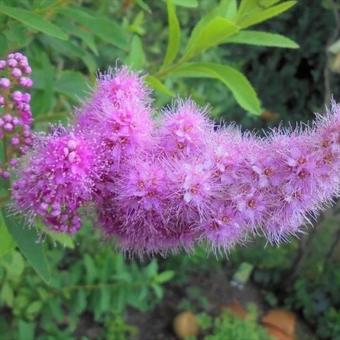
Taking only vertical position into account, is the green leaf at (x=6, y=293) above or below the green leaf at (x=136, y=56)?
below

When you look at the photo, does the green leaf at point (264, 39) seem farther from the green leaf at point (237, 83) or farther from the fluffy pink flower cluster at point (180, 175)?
the fluffy pink flower cluster at point (180, 175)

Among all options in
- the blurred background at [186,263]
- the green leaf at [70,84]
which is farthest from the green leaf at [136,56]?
the green leaf at [70,84]

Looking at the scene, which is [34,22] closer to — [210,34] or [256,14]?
[210,34]

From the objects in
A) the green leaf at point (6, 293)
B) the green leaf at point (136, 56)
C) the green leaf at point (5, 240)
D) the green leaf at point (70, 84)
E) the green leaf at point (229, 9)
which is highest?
the green leaf at point (229, 9)

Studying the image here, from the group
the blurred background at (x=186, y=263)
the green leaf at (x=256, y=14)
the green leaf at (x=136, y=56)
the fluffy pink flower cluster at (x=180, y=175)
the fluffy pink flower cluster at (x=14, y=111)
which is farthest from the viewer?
the blurred background at (x=186, y=263)

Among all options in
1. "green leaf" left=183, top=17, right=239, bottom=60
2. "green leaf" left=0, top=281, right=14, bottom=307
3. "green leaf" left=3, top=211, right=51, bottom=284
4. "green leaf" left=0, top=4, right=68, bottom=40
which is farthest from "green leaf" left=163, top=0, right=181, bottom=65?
"green leaf" left=0, top=281, right=14, bottom=307

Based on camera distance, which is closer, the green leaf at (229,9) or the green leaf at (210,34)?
the green leaf at (210,34)

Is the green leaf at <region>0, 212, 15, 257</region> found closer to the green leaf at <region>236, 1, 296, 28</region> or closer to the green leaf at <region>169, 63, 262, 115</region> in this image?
the green leaf at <region>169, 63, 262, 115</region>
